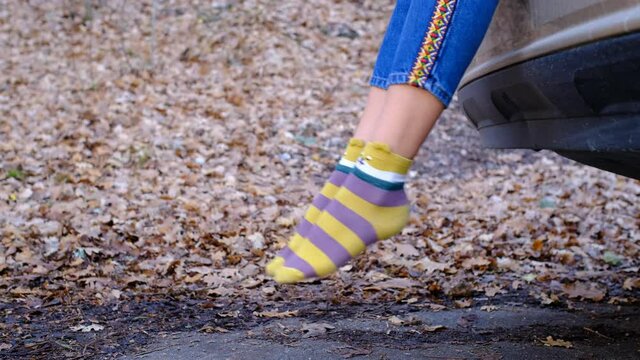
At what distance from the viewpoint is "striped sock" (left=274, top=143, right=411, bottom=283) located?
1638 mm

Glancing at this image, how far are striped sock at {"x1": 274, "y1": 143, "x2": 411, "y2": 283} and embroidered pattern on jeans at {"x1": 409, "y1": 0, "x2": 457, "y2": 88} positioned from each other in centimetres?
20

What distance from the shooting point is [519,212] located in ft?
16.2

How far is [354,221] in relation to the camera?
1675 mm

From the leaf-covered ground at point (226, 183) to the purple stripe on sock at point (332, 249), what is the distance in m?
1.01

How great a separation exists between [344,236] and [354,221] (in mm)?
48

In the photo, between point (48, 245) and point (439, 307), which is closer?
point (439, 307)

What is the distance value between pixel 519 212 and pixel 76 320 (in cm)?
346

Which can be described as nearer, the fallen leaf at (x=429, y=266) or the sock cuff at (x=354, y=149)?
the sock cuff at (x=354, y=149)

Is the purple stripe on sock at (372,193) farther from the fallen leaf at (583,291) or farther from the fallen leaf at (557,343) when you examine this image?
the fallen leaf at (583,291)

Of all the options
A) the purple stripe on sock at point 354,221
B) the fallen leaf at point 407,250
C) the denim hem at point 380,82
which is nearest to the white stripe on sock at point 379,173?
the purple stripe on sock at point 354,221

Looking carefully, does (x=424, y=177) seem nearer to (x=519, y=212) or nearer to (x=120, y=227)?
(x=519, y=212)

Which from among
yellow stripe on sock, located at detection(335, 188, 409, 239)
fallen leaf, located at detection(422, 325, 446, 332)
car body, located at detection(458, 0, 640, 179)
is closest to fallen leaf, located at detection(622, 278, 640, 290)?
fallen leaf, located at detection(422, 325, 446, 332)

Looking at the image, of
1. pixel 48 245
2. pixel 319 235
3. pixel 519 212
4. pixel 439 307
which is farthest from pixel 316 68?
pixel 319 235

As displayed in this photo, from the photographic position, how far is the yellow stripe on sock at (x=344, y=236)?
1.67 m
